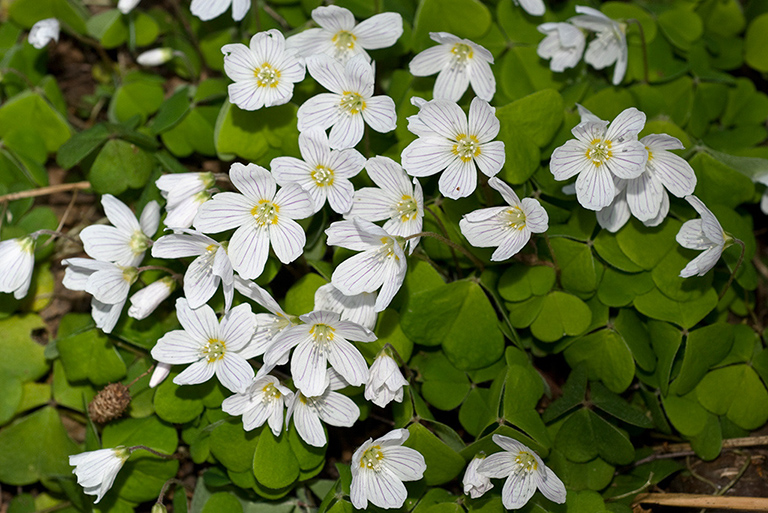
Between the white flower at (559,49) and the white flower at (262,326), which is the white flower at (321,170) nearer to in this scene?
the white flower at (262,326)

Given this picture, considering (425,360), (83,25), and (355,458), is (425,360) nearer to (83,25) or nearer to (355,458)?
(355,458)

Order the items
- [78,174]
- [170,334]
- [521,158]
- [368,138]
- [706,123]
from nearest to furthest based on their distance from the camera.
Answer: [170,334]
[521,158]
[368,138]
[706,123]
[78,174]

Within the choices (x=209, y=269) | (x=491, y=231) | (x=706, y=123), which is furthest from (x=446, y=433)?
(x=706, y=123)

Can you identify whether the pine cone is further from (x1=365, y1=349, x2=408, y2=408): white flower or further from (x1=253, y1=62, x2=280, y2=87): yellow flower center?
(x1=253, y1=62, x2=280, y2=87): yellow flower center

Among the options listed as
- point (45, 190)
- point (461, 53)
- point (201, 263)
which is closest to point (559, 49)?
point (461, 53)

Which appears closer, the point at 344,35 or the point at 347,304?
the point at 347,304

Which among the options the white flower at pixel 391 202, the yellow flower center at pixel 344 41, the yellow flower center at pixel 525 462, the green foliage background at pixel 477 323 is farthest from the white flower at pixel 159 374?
the yellow flower center at pixel 344 41

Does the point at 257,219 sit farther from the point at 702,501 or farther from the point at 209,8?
the point at 702,501
